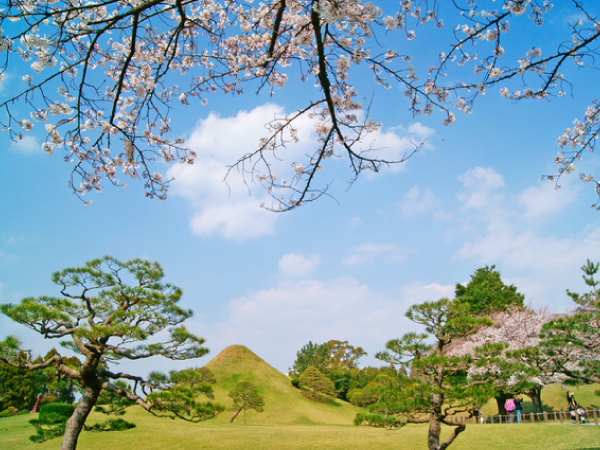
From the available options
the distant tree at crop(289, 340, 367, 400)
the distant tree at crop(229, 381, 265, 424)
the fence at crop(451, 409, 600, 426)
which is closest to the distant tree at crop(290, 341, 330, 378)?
the distant tree at crop(289, 340, 367, 400)

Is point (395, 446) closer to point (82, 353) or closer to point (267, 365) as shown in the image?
point (82, 353)

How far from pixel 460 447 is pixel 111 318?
33.7 feet

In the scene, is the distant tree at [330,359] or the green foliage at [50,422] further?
the distant tree at [330,359]

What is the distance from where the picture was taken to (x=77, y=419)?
757 cm

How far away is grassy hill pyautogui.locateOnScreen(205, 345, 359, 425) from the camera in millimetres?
22552

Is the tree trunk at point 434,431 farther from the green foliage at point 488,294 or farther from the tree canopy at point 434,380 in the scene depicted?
the green foliage at point 488,294

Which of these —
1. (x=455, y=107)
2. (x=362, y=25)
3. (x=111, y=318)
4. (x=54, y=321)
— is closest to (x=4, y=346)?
(x=54, y=321)

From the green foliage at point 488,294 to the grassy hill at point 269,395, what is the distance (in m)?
11.4

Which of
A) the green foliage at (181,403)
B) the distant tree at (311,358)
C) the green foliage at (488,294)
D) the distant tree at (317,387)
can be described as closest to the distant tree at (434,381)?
the green foliage at (181,403)

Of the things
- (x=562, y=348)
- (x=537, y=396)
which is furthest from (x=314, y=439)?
(x=537, y=396)

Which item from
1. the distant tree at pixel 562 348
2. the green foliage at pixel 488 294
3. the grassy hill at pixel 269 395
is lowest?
the grassy hill at pixel 269 395

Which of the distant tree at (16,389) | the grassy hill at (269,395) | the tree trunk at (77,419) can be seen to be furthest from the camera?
the grassy hill at (269,395)

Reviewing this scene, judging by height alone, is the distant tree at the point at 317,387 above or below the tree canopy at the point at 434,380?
below

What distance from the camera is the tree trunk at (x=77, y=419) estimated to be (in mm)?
7465
